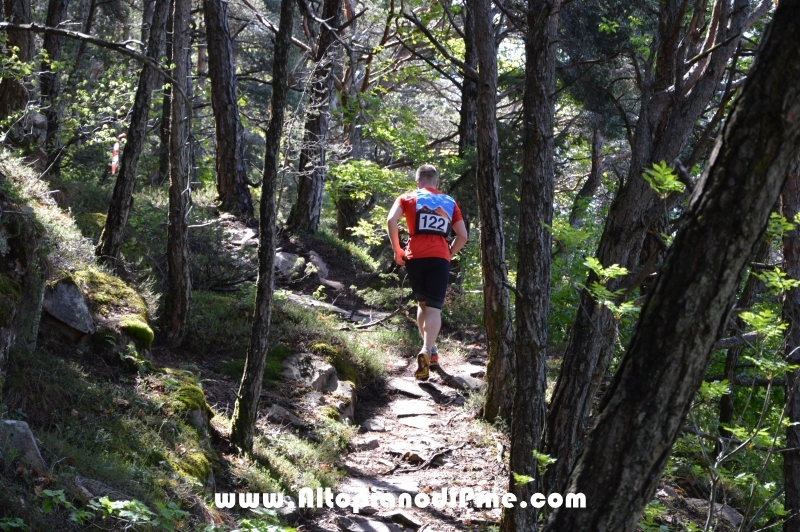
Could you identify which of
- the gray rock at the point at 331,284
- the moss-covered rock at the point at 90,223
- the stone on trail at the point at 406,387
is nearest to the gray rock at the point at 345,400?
the stone on trail at the point at 406,387

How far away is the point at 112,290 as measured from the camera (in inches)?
283

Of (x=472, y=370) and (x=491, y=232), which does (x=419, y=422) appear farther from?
(x=491, y=232)

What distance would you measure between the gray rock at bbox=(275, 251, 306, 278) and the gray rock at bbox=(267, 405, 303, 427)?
5.43 metres

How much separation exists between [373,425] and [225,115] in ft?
25.3

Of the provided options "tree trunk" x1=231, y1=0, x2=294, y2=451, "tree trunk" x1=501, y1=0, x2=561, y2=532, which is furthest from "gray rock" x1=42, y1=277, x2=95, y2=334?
"tree trunk" x1=501, y1=0, x2=561, y2=532

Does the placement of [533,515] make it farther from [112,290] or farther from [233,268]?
[233,268]

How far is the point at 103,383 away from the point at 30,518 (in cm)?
221

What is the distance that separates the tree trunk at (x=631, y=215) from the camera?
4863 mm

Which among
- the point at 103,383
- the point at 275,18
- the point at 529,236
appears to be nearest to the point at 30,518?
the point at 103,383

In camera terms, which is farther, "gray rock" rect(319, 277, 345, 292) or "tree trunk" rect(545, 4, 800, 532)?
"gray rock" rect(319, 277, 345, 292)

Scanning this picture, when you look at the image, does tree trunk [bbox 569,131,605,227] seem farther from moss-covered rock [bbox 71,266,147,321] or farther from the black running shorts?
moss-covered rock [bbox 71,266,147,321]

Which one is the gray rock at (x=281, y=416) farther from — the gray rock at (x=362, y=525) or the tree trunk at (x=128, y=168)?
the tree trunk at (x=128, y=168)

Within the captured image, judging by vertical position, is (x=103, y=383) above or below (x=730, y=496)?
above

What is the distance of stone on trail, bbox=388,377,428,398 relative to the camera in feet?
28.7
